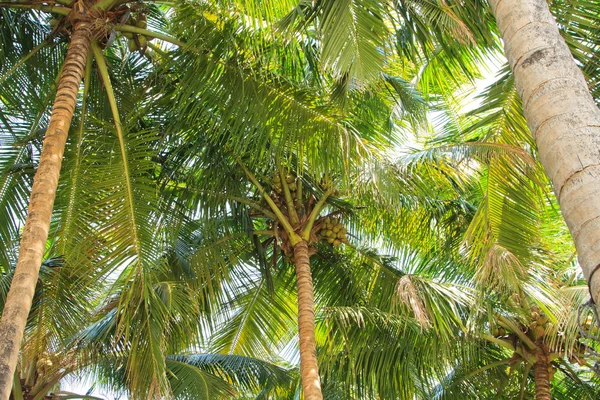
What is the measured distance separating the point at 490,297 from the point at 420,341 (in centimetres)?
99

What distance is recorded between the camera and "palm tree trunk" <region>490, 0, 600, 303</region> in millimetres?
2793

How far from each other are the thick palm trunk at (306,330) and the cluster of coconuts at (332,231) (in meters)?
0.59

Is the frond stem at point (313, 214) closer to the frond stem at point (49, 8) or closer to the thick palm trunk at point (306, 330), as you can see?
the thick palm trunk at point (306, 330)

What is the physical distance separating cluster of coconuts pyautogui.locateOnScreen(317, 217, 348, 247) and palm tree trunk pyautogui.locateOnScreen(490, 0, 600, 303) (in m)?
6.06

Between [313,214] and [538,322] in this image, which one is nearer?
[313,214]

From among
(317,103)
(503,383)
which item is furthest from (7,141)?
(503,383)

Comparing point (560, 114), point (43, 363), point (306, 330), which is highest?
point (306, 330)

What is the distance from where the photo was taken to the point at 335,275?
34.3 feet

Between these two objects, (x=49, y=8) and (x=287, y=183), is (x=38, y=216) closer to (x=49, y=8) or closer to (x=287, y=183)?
(x=49, y=8)

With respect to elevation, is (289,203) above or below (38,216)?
above

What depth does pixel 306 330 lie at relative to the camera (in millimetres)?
8172

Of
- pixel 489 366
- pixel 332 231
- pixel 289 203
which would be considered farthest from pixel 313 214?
pixel 489 366

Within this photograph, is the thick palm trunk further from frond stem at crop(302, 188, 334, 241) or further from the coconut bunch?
the coconut bunch

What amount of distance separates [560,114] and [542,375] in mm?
7255
